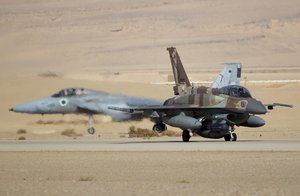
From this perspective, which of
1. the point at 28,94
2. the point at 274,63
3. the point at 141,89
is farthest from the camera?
the point at 274,63

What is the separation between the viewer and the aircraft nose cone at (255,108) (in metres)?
36.1

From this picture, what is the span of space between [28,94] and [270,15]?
4322 inches

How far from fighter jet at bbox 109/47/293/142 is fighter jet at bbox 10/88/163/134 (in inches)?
342

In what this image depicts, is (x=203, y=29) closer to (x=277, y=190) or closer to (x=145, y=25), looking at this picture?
(x=145, y=25)

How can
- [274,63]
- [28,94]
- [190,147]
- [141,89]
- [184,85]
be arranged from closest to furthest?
1. [190,147]
2. [184,85]
3. [28,94]
4. [141,89]
5. [274,63]

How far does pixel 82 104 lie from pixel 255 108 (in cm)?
1345

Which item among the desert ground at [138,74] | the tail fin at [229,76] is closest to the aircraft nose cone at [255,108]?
the desert ground at [138,74]

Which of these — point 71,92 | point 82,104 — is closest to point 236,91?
point 82,104

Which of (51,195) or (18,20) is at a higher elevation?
(18,20)

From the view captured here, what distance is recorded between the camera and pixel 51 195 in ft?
57.2

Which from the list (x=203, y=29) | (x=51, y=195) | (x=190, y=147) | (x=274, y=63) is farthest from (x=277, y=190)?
(x=203, y=29)

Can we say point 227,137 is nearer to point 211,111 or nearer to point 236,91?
point 211,111

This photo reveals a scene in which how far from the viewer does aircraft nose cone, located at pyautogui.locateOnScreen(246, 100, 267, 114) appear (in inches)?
1422

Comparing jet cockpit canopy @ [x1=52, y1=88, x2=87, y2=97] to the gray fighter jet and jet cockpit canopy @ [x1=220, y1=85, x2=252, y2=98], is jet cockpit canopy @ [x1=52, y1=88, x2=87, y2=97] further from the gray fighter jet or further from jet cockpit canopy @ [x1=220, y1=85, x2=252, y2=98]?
jet cockpit canopy @ [x1=220, y1=85, x2=252, y2=98]
